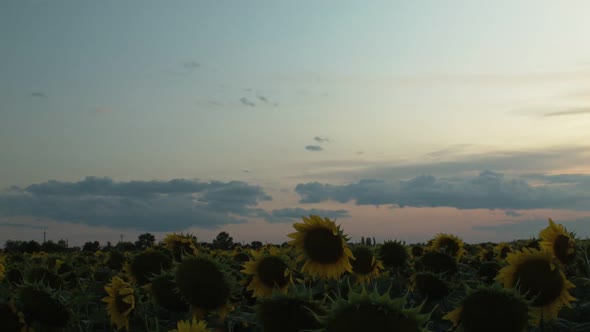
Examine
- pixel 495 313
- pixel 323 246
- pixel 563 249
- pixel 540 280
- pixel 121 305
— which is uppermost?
pixel 323 246

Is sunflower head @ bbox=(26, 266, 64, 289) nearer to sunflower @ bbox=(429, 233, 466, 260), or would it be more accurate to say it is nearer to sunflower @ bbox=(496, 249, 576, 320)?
sunflower @ bbox=(496, 249, 576, 320)

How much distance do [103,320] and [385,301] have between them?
21.1 feet

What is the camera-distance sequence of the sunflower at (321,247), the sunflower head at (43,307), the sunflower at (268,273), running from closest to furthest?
the sunflower head at (43,307)
the sunflower at (268,273)
the sunflower at (321,247)

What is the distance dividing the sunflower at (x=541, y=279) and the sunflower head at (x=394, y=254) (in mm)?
5604

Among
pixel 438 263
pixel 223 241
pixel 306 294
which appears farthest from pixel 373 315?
pixel 223 241

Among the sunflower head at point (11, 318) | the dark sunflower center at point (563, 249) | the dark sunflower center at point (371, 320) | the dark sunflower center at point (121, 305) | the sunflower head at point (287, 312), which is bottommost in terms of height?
the dark sunflower center at point (121, 305)

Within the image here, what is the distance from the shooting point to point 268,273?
905cm

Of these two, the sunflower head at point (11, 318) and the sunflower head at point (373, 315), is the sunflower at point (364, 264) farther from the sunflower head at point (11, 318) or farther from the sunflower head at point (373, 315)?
the sunflower head at point (373, 315)

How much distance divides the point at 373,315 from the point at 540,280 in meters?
5.82

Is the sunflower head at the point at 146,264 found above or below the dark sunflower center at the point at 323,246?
below

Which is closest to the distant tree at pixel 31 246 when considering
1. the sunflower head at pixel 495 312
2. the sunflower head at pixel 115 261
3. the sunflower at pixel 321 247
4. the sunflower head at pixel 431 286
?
the sunflower head at pixel 115 261

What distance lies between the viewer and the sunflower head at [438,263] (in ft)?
41.2

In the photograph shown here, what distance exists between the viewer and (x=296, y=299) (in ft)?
14.9

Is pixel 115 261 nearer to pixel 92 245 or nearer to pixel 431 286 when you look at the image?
pixel 431 286
